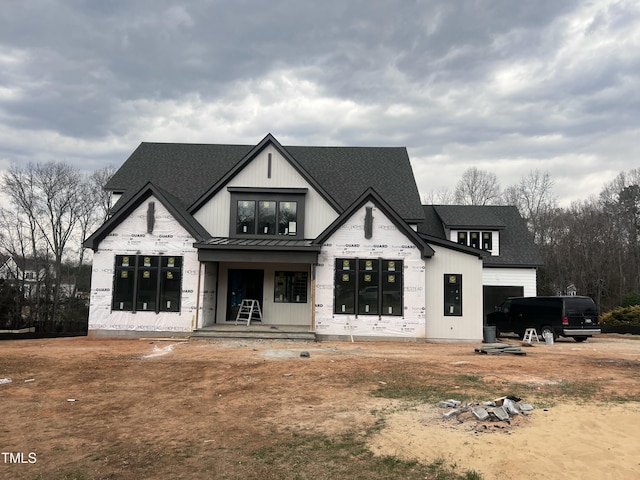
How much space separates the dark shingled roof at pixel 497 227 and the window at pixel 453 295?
9.15 metres

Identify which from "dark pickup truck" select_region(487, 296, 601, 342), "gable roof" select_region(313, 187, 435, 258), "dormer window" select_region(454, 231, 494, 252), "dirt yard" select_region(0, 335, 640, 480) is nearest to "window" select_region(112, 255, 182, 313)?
"dirt yard" select_region(0, 335, 640, 480)

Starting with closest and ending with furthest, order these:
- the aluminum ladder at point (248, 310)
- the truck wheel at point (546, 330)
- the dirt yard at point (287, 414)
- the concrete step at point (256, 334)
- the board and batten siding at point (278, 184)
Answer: the dirt yard at point (287, 414) < the concrete step at point (256, 334) < the truck wheel at point (546, 330) < the aluminum ladder at point (248, 310) < the board and batten siding at point (278, 184)

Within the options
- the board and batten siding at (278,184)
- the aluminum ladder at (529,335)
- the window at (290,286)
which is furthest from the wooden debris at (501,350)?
the board and batten siding at (278,184)

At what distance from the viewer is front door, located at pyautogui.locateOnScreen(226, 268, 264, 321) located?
2016cm

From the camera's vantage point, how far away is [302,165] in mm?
22766

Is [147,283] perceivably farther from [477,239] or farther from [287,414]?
[477,239]

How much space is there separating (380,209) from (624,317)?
58.9 feet

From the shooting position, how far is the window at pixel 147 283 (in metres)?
17.8

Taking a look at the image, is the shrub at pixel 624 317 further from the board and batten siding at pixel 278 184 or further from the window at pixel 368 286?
the board and batten siding at pixel 278 184

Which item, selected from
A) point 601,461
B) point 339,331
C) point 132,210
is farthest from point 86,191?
point 601,461

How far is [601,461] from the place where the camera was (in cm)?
511

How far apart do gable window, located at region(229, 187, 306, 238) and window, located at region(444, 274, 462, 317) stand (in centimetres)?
689

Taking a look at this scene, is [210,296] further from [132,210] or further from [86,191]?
[86,191]

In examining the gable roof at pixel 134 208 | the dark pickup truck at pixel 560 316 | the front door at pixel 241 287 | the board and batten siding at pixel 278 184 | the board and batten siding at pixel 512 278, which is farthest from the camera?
the board and batten siding at pixel 512 278
